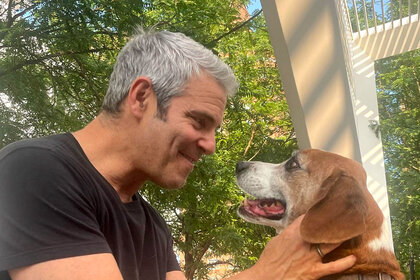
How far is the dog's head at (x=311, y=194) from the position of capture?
68.5 inches

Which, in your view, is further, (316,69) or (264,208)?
(316,69)

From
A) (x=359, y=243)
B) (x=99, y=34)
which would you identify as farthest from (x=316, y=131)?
(x=99, y=34)

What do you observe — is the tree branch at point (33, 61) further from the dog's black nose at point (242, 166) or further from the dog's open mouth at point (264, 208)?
the dog's open mouth at point (264, 208)

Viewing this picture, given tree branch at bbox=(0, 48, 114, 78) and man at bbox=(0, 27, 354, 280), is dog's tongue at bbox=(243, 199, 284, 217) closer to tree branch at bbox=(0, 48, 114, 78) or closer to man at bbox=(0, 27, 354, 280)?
man at bbox=(0, 27, 354, 280)

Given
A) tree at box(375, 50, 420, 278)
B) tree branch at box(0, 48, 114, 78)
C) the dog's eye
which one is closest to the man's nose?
the dog's eye

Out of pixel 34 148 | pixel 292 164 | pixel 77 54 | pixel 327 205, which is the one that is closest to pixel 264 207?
pixel 292 164

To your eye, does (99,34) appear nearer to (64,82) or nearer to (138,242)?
(64,82)

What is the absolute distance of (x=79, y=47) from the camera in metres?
4.32

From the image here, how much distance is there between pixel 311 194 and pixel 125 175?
926 mm

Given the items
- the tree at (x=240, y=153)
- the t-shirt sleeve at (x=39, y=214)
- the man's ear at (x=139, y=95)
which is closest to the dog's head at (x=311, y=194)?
the man's ear at (x=139, y=95)

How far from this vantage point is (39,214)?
1210 mm

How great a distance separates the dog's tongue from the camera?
2.34m

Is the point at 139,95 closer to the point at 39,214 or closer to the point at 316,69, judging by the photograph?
the point at 39,214

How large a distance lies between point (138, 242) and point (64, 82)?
3.43 metres
